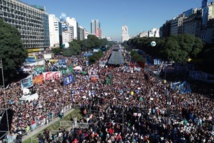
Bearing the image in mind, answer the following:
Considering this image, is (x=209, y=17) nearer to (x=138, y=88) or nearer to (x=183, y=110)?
(x=138, y=88)

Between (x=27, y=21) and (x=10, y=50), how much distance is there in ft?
201


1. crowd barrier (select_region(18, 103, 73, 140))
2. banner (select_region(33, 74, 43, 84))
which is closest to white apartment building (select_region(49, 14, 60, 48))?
banner (select_region(33, 74, 43, 84))

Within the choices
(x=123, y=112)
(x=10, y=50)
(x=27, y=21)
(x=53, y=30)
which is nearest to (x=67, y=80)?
(x=10, y=50)

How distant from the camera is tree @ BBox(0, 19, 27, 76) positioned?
117ft

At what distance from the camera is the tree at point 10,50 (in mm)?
35562

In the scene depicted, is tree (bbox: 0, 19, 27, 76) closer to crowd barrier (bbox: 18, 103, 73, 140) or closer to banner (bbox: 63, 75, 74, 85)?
banner (bbox: 63, 75, 74, 85)

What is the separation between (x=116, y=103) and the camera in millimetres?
24812

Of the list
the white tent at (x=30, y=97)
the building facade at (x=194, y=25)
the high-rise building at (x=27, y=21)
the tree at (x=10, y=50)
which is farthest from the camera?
the building facade at (x=194, y=25)

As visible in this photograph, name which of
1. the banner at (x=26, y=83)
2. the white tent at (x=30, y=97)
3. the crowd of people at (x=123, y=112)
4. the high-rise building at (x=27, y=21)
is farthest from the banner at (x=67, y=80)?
the high-rise building at (x=27, y=21)

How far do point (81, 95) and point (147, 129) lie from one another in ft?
42.6

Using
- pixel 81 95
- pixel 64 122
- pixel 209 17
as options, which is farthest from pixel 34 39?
pixel 64 122

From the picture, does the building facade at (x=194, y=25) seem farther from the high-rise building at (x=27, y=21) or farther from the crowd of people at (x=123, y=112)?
the crowd of people at (x=123, y=112)

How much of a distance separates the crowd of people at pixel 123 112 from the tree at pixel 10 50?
6384mm

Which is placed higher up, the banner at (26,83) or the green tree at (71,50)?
the green tree at (71,50)
